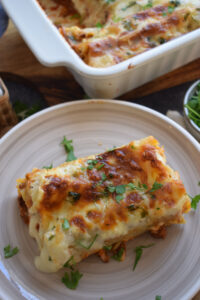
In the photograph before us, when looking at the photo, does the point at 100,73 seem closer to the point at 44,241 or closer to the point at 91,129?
the point at 91,129

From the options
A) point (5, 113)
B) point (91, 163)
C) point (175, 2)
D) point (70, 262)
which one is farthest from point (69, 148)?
point (175, 2)

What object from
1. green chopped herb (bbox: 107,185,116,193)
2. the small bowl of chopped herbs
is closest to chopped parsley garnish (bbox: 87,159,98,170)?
green chopped herb (bbox: 107,185,116,193)

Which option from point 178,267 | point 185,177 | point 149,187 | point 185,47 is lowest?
point 178,267

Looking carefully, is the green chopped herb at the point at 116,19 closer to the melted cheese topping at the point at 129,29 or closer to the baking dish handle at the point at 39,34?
the melted cheese topping at the point at 129,29

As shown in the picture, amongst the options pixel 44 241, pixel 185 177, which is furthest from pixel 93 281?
pixel 185 177

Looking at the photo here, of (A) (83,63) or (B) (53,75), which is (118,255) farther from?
(B) (53,75)

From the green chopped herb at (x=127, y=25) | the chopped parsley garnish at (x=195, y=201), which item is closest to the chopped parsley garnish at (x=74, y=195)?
the chopped parsley garnish at (x=195, y=201)
